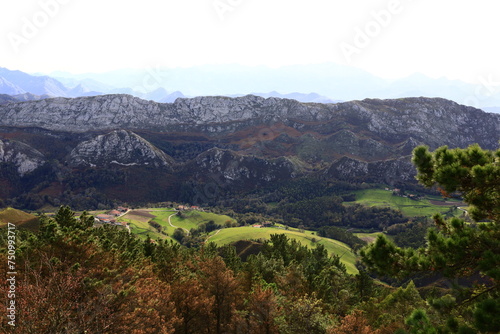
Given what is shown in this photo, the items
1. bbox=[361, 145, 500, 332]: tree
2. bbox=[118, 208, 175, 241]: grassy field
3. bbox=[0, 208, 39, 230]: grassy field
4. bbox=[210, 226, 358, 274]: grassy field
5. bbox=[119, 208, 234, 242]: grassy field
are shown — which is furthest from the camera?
bbox=[119, 208, 234, 242]: grassy field

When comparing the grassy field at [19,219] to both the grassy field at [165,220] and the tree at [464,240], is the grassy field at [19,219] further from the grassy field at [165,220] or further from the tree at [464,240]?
the tree at [464,240]

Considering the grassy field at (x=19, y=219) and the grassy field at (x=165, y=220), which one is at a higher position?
the grassy field at (x=19, y=219)

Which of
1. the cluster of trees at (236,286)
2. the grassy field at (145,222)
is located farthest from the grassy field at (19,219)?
the cluster of trees at (236,286)

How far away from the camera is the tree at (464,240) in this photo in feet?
42.2

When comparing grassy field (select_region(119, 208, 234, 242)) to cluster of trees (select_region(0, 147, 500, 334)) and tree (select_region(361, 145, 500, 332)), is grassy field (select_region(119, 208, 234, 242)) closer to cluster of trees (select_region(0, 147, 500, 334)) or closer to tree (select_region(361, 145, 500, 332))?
cluster of trees (select_region(0, 147, 500, 334))

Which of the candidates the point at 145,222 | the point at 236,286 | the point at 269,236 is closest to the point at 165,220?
the point at 145,222

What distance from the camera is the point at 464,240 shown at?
13.4 metres

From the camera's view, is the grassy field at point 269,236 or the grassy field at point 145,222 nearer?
the grassy field at point 269,236

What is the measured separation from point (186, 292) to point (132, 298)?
30.8 feet

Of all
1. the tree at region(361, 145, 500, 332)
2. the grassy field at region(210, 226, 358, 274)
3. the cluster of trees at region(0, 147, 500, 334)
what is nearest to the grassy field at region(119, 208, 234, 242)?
the grassy field at region(210, 226, 358, 274)

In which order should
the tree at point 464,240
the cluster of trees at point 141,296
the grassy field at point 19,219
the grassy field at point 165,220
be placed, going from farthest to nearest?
the grassy field at point 165,220, the grassy field at point 19,219, the cluster of trees at point 141,296, the tree at point 464,240

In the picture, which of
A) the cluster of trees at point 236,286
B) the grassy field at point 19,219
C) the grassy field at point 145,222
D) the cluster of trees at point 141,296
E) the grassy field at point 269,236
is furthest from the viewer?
→ the grassy field at point 145,222

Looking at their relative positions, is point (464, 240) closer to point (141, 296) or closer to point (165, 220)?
point (141, 296)

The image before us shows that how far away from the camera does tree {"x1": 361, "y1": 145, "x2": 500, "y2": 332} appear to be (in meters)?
12.9
